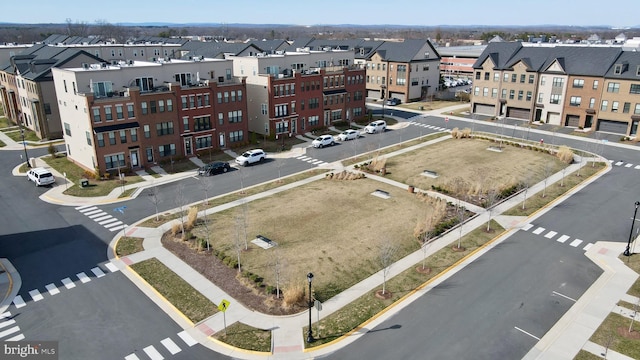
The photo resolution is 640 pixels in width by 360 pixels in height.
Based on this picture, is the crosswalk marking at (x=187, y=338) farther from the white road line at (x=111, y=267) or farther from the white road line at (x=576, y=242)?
the white road line at (x=576, y=242)

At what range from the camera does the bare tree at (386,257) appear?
98.5 feet

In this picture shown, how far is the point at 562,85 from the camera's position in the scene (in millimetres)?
76750

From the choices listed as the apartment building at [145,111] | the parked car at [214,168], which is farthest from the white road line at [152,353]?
the apartment building at [145,111]

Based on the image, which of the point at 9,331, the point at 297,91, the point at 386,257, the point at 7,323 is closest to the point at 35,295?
the point at 7,323

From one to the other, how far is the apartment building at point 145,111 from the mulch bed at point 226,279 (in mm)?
21128

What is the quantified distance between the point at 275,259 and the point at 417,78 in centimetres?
7869

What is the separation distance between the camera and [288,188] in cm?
4972

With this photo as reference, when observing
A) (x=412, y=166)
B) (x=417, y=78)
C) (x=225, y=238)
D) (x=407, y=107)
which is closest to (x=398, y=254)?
(x=225, y=238)

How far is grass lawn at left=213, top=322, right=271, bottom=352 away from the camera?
24672 mm

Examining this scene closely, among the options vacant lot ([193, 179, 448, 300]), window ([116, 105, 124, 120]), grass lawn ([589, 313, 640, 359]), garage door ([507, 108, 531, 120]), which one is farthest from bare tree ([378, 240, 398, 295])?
garage door ([507, 108, 531, 120])

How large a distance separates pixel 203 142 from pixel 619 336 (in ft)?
169

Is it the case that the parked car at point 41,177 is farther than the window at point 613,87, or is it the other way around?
the window at point 613,87

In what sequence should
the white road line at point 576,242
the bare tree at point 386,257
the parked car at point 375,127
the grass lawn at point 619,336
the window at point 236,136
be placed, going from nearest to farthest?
the grass lawn at point 619,336 → the bare tree at point 386,257 → the white road line at point 576,242 → the window at point 236,136 → the parked car at point 375,127

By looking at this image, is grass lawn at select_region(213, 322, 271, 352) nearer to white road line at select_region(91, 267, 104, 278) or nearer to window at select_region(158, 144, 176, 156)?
white road line at select_region(91, 267, 104, 278)
